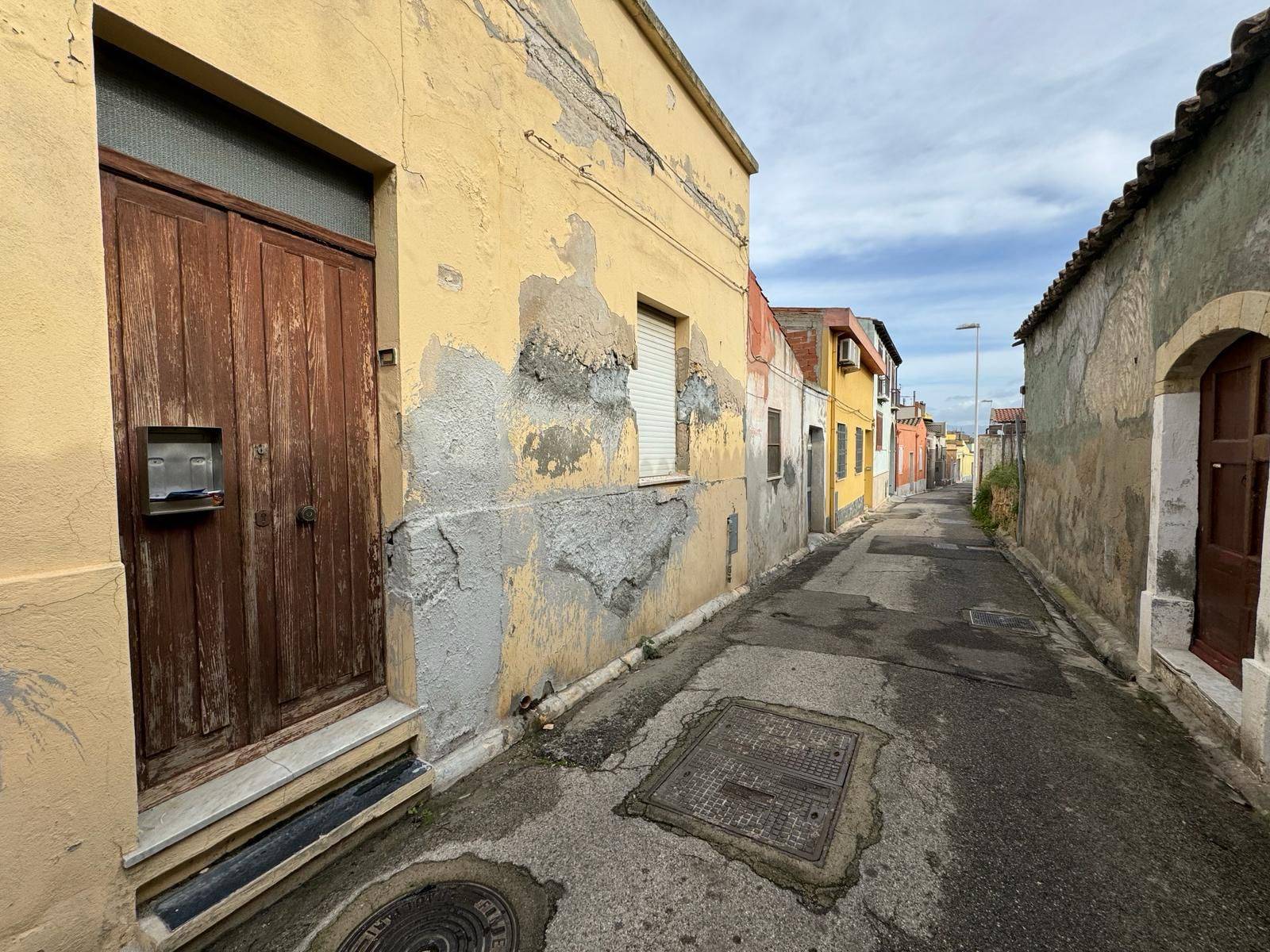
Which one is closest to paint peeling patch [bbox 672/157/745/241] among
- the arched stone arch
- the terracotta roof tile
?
the terracotta roof tile

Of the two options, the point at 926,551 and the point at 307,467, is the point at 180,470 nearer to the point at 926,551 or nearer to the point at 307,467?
the point at 307,467

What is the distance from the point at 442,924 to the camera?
1.95m

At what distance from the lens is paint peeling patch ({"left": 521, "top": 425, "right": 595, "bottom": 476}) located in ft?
11.1

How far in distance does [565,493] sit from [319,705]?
178cm

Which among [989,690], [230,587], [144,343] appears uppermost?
[144,343]

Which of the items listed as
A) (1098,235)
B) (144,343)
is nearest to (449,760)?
(144,343)

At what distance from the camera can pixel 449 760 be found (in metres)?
2.81

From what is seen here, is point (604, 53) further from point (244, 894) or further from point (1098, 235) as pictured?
point (244, 894)

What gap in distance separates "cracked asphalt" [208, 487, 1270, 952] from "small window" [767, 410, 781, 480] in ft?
13.3

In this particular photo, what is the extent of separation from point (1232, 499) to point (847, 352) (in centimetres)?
1092

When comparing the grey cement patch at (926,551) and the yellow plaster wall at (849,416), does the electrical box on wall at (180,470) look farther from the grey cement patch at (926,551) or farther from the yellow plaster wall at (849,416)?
the yellow plaster wall at (849,416)

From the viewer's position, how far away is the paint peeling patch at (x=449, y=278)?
108 inches

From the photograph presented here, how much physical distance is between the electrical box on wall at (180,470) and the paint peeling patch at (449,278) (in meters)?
1.22

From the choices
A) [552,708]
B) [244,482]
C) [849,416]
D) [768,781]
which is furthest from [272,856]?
[849,416]
